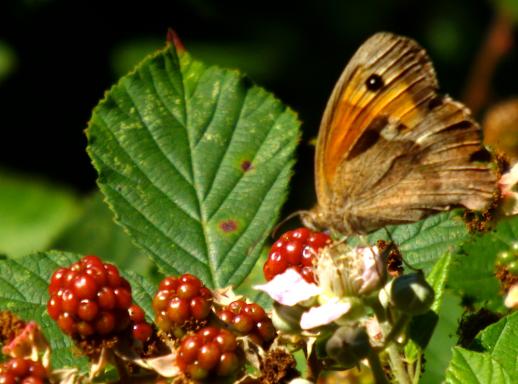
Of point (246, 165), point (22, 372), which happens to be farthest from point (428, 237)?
point (22, 372)

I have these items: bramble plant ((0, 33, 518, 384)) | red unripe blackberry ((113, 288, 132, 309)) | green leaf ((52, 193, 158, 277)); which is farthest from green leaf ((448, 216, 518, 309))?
green leaf ((52, 193, 158, 277))

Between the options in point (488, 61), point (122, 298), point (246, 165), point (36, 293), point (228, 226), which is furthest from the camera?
point (488, 61)

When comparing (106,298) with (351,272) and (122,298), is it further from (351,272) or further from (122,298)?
(351,272)

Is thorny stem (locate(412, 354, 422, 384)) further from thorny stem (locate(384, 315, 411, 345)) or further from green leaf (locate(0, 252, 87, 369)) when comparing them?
green leaf (locate(0, 252, 87, 369))

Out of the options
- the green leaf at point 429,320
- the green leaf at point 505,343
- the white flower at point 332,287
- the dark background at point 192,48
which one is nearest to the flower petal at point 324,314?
the white flower at point 332,287

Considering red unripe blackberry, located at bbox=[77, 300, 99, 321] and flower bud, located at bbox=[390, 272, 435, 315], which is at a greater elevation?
flower bud, located at bbox=[390, 272, 435, 315]

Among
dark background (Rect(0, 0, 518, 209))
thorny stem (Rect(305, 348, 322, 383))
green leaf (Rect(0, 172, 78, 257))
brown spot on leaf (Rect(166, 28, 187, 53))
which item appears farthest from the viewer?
dark background (Rect(0, 0, 518, 209))

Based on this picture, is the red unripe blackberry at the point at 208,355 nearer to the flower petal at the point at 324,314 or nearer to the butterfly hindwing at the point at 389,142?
the flower petal at the point at 324,314
